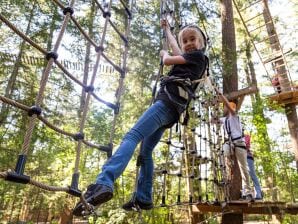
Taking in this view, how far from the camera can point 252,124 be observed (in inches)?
222

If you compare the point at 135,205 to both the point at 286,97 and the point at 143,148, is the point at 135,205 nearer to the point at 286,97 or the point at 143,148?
the point at 143,148

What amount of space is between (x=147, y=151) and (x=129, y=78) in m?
4.55

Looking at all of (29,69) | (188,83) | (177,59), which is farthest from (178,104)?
(29,69)

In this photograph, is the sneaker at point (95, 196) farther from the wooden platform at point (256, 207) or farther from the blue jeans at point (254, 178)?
the blue jeans at point (254, 178)

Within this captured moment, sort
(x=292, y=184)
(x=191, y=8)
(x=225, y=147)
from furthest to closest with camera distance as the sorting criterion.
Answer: (x=292, y=184)
(x=191, y=8)
(x=225, y=147)

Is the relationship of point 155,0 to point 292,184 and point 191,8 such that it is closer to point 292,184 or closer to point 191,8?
point 191,8

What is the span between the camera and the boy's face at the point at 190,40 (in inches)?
75.0

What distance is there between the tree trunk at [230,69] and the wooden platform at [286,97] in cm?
160

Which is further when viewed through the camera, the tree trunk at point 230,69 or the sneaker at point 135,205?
the tree trunk at point 230,69

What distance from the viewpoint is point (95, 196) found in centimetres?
127

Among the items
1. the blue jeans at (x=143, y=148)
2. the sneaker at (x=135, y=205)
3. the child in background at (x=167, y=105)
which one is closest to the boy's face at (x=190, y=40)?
the child in background at (x=167, y=105)

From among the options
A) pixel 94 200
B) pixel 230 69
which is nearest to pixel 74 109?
pixel 230 69

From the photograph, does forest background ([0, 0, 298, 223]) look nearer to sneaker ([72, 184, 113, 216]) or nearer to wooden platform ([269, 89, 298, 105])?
wooden platform ([269, 89, 298, 105])

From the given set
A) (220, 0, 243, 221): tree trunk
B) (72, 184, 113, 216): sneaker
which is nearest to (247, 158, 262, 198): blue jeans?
(220, 0, 243, 221): tree trunk
